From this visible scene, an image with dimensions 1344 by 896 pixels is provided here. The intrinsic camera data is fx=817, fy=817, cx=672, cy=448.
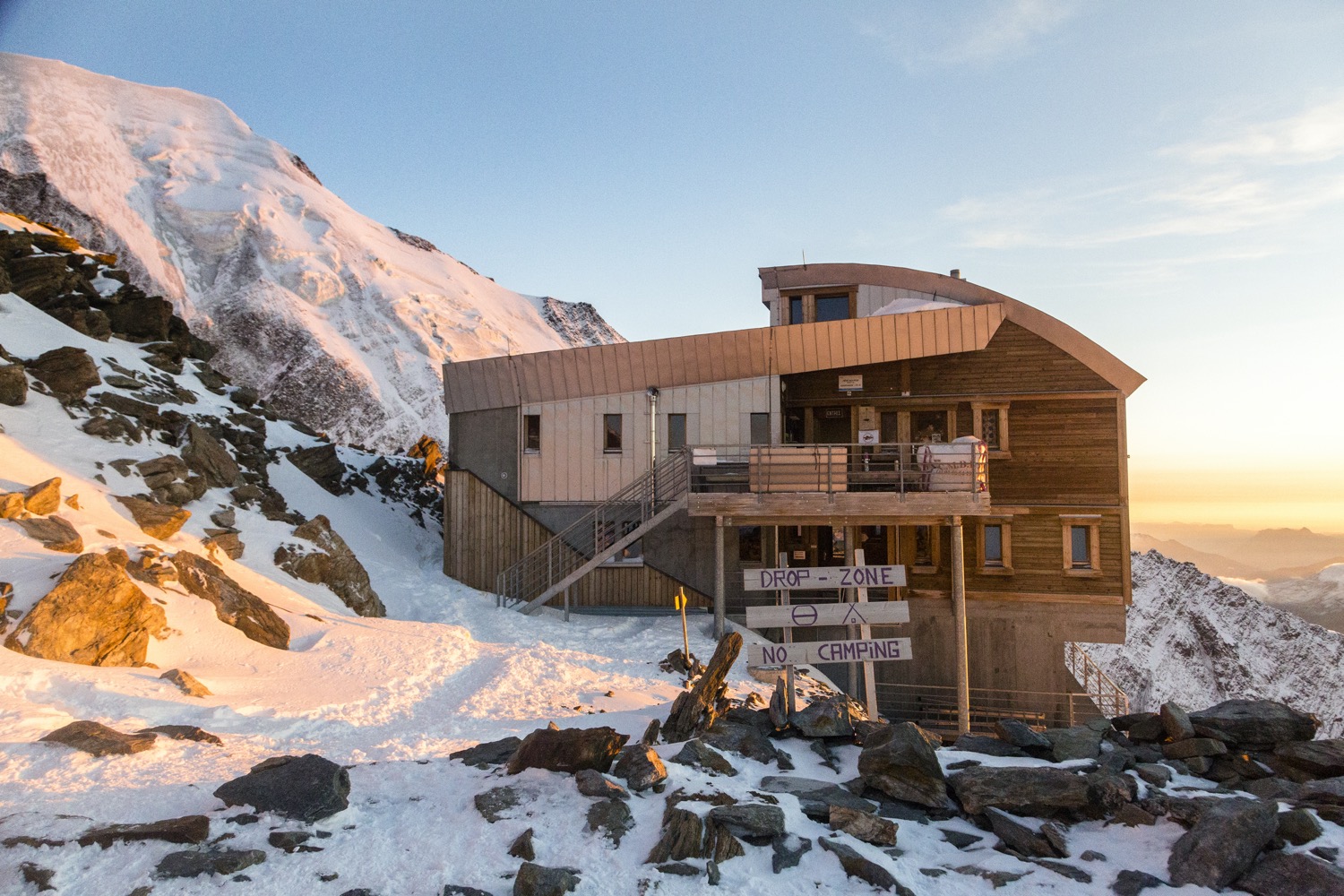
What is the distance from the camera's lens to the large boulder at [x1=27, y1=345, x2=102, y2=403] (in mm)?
17219

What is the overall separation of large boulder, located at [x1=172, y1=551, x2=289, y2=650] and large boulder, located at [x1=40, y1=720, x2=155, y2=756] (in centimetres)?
463

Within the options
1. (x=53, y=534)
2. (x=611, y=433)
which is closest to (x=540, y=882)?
(x=53, y=534)

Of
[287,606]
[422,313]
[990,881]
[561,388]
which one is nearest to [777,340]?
[561,388]

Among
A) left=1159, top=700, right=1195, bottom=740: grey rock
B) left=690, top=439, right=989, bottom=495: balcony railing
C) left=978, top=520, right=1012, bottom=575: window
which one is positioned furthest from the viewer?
left=978, top=520, right=1012, bottom=575: window

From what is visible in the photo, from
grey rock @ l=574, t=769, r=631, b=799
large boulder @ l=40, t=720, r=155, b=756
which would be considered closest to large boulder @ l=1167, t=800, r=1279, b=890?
grey rock @ l=574, t=769, r=631, b=799

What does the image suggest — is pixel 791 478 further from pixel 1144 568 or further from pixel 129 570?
pixel 1144 568

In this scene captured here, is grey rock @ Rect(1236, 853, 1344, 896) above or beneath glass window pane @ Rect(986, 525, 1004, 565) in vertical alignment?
beneath

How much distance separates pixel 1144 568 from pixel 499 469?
5434 cm

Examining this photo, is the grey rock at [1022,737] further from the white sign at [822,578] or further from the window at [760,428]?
the window at [760,428]

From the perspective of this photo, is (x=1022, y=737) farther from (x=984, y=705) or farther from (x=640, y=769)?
(x=984, y=705)

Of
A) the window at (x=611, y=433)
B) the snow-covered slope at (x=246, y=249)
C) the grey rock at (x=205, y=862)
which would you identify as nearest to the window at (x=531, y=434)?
the window at (x=611, y=433)

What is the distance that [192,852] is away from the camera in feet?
19.1

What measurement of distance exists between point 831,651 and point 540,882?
6.18m

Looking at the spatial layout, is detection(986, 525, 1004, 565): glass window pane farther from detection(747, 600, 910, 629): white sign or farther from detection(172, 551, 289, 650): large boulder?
detection(172, 551, 289, 650): large boulder
